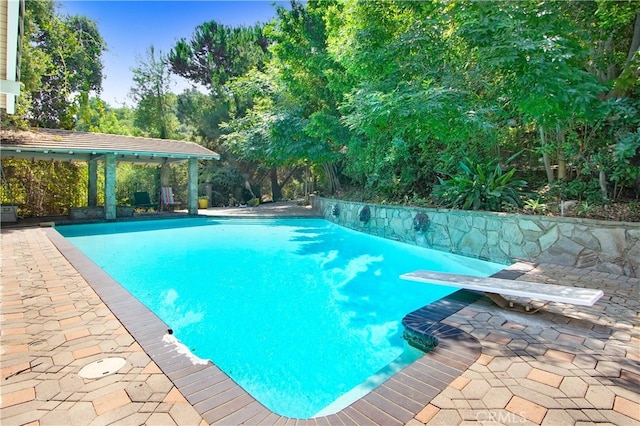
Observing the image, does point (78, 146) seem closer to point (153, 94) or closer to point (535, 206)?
point (153, 94)

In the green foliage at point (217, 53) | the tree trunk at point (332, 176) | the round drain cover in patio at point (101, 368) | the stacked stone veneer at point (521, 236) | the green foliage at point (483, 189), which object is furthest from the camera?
the green foliage at point (217, 53)

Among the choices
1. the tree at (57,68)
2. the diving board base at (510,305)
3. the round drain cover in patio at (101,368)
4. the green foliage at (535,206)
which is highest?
the tree at (57,68)

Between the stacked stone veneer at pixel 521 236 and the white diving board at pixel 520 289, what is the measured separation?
2.32m

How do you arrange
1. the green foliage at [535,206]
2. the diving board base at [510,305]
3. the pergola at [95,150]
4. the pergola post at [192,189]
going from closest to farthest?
the diving board base at [510,305] → the green foliage at [535,206] → the pergola at [95,150] → the pergola post at [192,189]

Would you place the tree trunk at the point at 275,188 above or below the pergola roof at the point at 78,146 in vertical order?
below

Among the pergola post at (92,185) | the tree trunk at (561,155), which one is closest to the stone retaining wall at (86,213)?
the pergola post at (92,185)

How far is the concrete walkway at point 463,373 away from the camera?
226cm

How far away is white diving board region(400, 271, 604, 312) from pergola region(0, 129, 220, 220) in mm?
13172

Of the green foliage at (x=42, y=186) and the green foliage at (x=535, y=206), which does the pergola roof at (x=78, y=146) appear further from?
the green foliage at (x=535, y=206)

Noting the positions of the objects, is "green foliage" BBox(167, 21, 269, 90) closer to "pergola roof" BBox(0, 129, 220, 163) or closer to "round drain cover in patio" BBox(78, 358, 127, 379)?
"pergola roof" BBox(0, 129, 220, 163)

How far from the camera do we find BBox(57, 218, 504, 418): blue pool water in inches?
144

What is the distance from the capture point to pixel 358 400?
2.51 m

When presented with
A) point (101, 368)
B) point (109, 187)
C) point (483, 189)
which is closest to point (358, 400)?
point (101, 368)

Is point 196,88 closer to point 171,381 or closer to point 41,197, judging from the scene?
point 41,197
